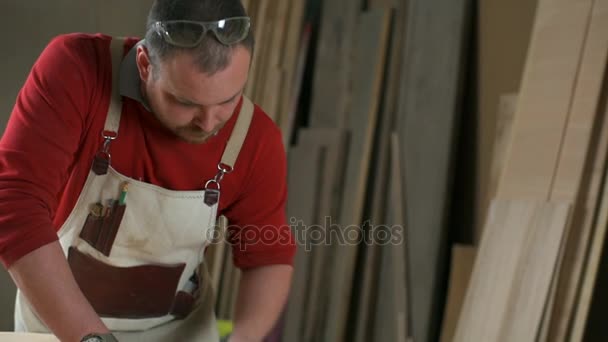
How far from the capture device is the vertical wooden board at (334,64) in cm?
378

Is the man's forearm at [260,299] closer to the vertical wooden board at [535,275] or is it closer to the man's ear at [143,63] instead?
the man's ear at [143,63]

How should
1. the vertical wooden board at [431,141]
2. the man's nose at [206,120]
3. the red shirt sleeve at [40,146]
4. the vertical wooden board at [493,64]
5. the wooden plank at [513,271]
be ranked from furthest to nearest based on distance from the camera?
the vertical wooden board at [431,141] → the vertical wooden board at [493,64] → the wooden plank at [513,271] → the man's nose at [206,120] → the red shirt sleeve at [40,146]

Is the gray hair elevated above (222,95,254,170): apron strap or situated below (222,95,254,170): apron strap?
above

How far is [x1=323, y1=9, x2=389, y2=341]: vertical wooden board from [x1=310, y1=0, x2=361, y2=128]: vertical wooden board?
4.1 inches

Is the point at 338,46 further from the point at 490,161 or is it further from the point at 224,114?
the point at 224,114

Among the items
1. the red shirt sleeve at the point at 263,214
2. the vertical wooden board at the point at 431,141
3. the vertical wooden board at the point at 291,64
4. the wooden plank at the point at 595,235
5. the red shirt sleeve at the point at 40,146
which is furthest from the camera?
the vertical wooden board at the point at 291,64

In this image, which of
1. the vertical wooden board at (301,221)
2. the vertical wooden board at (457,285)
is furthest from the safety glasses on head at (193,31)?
the vertical wooden board at (301,221)

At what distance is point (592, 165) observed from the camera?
220cm

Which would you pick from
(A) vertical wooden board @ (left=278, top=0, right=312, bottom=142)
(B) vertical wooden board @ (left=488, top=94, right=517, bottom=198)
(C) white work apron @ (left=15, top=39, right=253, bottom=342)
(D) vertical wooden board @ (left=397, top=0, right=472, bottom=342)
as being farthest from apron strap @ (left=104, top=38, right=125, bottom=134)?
(A) vertical wooden board @ (left=278, top=0, right=312, bottom=142)

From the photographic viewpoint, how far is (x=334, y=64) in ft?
12.8

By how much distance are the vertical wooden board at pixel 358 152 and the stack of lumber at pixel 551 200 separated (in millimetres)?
1111

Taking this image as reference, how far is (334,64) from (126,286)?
7.66ft

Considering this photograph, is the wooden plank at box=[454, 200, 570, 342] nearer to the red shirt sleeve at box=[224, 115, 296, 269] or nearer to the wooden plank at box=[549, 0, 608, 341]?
the wooden plank at box=[549, 0, 608, 341]

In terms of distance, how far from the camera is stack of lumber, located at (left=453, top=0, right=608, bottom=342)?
215 centimetres
